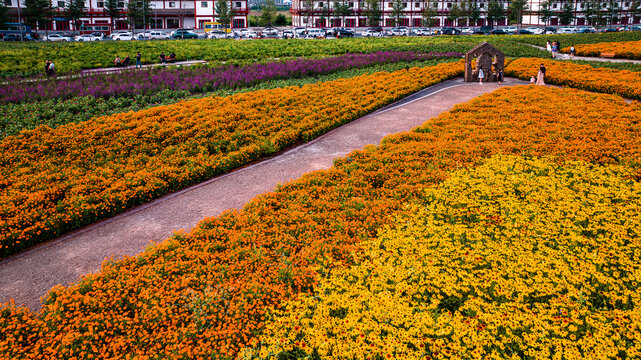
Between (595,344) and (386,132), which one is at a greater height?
(386,132)

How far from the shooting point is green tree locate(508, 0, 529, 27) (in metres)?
80.5

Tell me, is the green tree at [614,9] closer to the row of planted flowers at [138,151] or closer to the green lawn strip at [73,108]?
the row of planted flowers at [138,151]

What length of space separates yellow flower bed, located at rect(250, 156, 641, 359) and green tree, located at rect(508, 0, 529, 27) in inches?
3290

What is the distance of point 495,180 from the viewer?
1006 centimetres

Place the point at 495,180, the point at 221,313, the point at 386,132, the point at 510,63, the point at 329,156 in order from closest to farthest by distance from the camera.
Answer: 1. the point at 221,313
2. the point at 495,180
3. the point at 329,156
4. the point at 386,132
5. the point at 510,63

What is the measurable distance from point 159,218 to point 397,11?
3449 inches

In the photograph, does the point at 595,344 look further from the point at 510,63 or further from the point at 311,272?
the point at 510,63

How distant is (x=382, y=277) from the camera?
659 centimetres

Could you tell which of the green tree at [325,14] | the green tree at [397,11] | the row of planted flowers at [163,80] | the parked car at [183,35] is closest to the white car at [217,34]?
the parked car at [183,35]

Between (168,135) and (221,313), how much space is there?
32.6ft

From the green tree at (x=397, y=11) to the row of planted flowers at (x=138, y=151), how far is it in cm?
7618

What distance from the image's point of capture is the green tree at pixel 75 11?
7281cm

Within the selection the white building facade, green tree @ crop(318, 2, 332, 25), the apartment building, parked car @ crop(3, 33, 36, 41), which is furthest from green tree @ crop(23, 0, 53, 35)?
green tree @ crop(318, 2, 332, 25)

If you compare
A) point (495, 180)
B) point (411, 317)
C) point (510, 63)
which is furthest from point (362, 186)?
point (510, 63)
